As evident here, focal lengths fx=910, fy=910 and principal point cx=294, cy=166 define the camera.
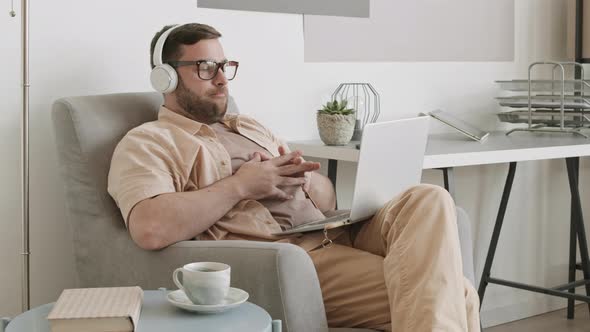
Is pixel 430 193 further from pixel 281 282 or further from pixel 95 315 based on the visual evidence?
pixel 95 315

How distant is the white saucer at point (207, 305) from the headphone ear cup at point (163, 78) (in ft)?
2.50

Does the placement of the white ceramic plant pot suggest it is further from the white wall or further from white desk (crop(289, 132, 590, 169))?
the white wall

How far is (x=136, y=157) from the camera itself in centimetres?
215

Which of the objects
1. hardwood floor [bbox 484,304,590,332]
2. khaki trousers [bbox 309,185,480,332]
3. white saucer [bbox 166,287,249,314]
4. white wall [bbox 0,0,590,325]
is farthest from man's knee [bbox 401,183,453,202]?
hardwood floor [bbox 484,304,590,332]

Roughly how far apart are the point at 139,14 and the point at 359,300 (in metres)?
1.14

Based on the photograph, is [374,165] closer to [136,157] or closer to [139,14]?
[136,157]

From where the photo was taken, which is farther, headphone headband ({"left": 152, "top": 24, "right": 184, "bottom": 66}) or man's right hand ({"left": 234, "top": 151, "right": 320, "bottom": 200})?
headphone headband ({"left": 152, "top": 24, "right": 184, "bottom": 66})

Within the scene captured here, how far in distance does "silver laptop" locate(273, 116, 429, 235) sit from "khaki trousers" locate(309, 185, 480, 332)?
0.06m

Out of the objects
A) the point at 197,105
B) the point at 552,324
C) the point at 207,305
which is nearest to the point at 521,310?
the point at 552,324

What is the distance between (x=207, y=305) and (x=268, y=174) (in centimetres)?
66

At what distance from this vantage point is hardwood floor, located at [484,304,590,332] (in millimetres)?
3645

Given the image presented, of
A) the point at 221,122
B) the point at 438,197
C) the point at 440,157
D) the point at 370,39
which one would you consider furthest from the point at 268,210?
the point at 370,39

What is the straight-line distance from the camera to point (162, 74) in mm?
2346

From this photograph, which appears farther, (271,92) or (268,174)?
(271,92)
